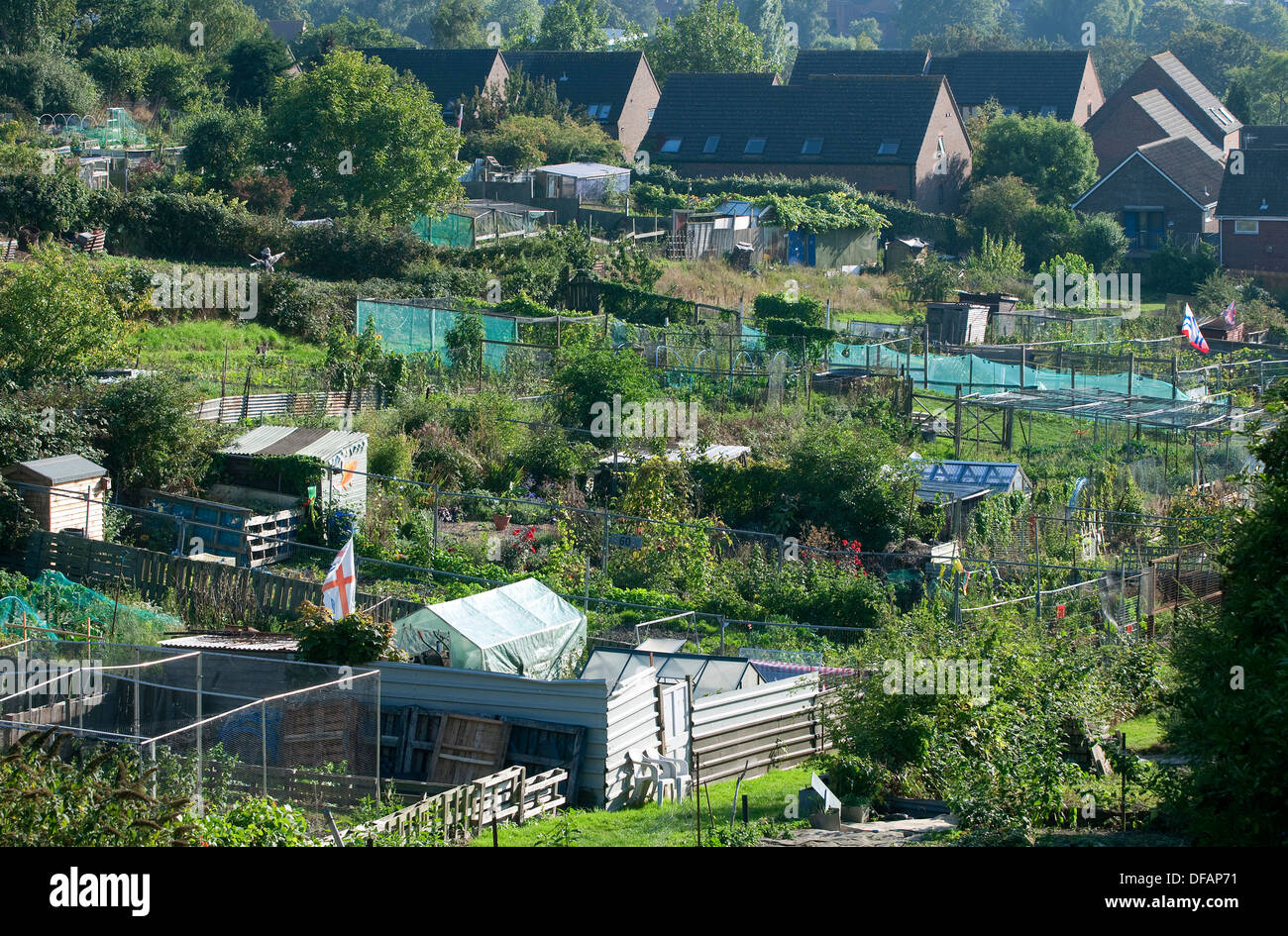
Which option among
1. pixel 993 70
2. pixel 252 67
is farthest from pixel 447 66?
pixel 993 70

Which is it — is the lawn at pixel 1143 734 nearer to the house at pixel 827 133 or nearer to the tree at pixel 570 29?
the house at pixel 827 133

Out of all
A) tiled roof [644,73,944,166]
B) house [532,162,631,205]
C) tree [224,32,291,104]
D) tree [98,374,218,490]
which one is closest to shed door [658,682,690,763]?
tree [98,374,218,490]

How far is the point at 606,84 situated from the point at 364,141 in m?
30.0

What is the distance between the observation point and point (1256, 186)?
174 feet

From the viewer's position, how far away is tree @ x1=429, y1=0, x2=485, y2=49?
95.9m

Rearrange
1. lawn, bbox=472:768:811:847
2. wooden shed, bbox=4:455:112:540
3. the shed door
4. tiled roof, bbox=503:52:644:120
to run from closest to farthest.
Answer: lawn, bbox=472:768:811:847 → the shed door → wooden shed, bbox=4:455:112:540 → tiled roof, bbox=503:52:644:120

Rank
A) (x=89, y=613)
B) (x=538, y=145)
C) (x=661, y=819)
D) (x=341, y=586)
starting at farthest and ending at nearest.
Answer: (x=538, y=145) → (x=89, y=613) → (x=341, y=586) → (x=661, y=819)

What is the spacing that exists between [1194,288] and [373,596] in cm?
3931

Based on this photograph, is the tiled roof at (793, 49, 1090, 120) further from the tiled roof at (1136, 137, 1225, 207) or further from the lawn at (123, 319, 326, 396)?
the lawn at (123, 319, 326, 396)

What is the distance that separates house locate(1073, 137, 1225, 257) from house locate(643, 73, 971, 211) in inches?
267

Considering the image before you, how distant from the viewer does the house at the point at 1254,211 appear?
169ft

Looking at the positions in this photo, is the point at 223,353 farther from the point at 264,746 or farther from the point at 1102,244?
the point at 1102,244

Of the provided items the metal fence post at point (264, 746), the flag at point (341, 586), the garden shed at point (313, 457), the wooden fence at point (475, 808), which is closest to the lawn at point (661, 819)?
the wooden fence at point (475, 808)
